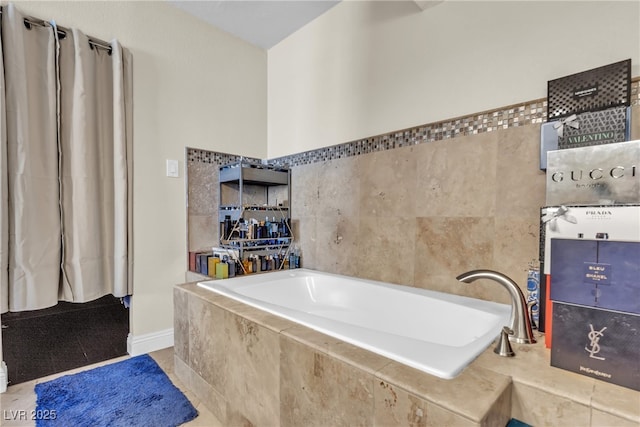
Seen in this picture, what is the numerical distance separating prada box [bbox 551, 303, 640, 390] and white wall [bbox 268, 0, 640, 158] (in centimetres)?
99

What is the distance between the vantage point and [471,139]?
5.08 feet

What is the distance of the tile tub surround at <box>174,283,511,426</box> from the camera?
0.75 meters

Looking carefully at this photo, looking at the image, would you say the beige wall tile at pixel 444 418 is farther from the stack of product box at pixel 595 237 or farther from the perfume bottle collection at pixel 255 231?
the perfume bottle collection at pixel 255 231

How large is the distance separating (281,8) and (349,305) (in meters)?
2.20

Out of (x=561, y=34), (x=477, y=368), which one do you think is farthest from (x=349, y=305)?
(x=561, y=34)

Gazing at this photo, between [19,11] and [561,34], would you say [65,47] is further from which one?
[561,34]

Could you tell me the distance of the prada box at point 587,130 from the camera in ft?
3.61

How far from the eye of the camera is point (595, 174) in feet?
3.50

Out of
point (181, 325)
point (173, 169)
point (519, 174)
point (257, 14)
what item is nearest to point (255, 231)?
point (173, 169)

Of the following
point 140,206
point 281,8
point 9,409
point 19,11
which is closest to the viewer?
point 9,409

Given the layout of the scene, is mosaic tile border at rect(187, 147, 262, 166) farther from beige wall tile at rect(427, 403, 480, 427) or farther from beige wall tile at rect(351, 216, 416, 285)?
beige wall tile at rect(427, 403, 480, 427)

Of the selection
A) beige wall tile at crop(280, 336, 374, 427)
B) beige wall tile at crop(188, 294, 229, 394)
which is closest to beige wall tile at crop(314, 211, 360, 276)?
beige wall tile at crop(188, 294, 229, 394)

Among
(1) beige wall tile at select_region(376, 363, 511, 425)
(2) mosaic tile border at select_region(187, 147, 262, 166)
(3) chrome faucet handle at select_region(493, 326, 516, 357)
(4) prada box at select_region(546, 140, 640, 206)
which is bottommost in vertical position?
(1) beige wall tile at select_region(376, 363, 511, 425)

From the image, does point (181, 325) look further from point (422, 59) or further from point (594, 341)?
point (422, 59)
